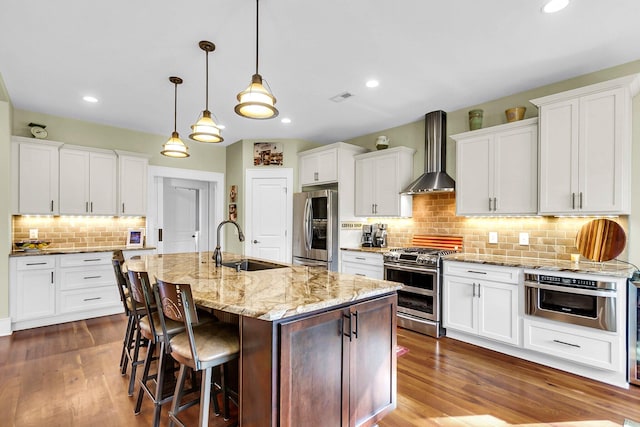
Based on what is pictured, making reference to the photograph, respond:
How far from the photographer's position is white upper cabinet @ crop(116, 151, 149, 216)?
15.0 feet

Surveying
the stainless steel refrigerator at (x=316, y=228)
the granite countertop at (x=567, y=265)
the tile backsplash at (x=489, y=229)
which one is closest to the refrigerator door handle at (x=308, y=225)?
the stainless steel refrigerator at (x=316, y=228)

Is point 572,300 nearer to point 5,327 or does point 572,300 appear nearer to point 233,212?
point 233,212

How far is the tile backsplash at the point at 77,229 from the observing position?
13.6 feet

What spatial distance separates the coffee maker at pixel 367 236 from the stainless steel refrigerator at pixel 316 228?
55 centimetres

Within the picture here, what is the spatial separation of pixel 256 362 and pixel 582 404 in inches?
94.1

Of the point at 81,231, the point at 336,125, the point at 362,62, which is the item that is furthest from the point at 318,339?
the point at 81,231

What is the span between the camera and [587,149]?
281 cm

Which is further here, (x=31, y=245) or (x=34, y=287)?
(x=31, y=245)

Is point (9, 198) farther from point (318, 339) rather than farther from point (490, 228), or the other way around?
point (490, 228)

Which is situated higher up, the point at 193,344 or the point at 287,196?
the point at 287,196

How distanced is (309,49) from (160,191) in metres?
3.74

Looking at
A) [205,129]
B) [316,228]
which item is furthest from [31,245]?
[316,228]

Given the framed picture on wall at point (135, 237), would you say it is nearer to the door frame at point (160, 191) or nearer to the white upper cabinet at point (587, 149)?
the door frame at point (160, 191)

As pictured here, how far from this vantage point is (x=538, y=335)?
2.87 metres
